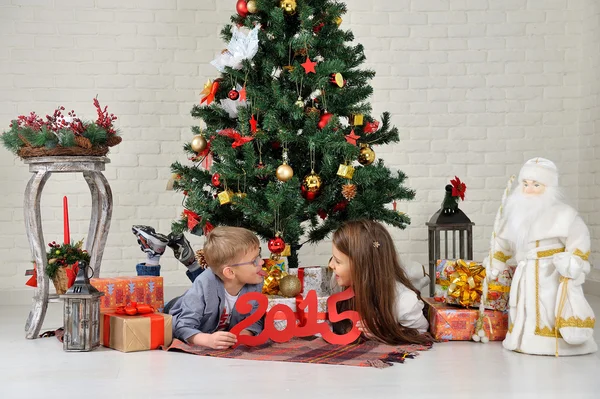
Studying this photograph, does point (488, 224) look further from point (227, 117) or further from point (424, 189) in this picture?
point (227, 117)

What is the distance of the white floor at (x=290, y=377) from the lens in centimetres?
258

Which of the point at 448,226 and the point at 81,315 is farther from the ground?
the point at 448,226

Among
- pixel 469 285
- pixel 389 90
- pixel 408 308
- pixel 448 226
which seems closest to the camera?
pixel 408 308

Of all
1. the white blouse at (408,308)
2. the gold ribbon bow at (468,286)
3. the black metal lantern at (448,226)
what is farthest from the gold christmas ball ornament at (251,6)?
the black metal lantern at (448,226)

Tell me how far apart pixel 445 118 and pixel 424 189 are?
474 mm

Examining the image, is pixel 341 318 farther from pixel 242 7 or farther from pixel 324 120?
pixel 242 7

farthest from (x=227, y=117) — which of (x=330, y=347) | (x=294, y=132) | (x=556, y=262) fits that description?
(x=556, y=262)

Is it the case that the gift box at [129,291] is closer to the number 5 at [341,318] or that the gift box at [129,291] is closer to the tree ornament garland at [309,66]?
the number 5 at [341,318]

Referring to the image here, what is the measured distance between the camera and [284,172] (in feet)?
11.9

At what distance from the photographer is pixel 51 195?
5.01m

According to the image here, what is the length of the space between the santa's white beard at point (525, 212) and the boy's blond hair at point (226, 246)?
41.2 inches

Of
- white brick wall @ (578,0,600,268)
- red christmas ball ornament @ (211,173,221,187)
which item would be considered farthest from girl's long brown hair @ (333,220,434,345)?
white brick wall @ (578,0,600,268)

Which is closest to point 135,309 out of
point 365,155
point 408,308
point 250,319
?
point 250,319

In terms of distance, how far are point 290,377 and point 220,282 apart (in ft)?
2.38
